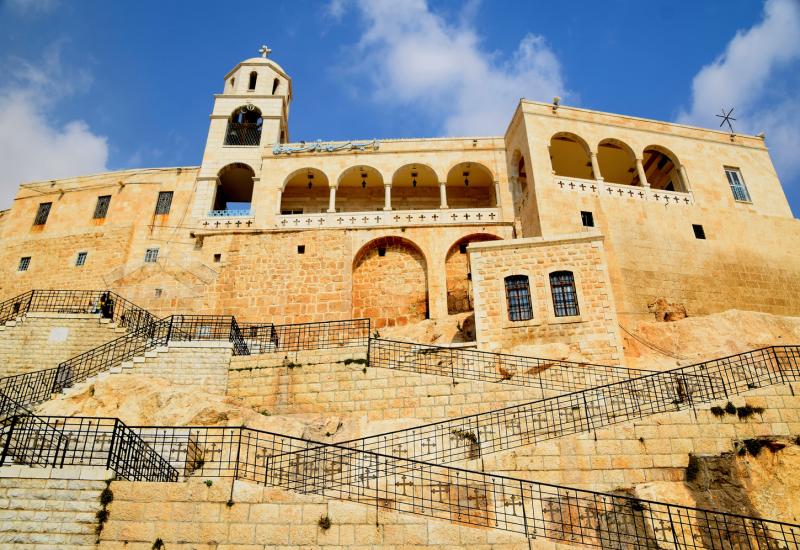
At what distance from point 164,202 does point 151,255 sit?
305 cm

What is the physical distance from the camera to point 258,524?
9250 mm

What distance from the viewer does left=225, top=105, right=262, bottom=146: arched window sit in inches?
1136

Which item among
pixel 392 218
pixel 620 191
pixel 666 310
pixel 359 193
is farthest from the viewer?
pixel 359 193

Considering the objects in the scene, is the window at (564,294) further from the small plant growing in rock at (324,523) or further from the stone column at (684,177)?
the stone column at (684,177)

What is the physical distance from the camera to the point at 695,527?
32.1ft

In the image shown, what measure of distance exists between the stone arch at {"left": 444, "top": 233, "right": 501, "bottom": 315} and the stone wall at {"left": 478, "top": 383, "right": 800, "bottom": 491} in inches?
470

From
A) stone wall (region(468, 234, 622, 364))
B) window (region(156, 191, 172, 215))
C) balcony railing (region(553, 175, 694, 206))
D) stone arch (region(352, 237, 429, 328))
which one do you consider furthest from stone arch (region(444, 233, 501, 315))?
window (region(156, 191, 172, 215))

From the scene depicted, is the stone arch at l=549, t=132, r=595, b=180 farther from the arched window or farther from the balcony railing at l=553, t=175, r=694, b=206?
the arched window

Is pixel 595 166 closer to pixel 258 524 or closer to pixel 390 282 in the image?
pixel 390 282

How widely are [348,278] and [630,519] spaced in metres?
15.6

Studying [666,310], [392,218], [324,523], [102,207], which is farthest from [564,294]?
[102,207]

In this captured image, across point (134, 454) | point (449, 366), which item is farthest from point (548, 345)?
point (134, 454)

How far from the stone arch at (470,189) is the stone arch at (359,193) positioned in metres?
3.67

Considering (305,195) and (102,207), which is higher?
(305,195)
